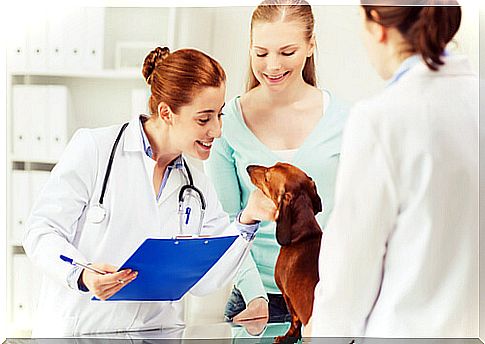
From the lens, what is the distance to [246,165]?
5.76 feet

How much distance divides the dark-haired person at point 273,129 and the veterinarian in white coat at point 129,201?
0.12 feet

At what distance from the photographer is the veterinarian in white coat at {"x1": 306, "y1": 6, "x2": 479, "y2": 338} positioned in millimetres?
1594

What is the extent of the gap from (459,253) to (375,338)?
27 cm

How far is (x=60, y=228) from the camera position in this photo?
1722mm

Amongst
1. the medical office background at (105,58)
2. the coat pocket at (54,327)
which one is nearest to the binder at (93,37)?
the medical office background at (105,58)

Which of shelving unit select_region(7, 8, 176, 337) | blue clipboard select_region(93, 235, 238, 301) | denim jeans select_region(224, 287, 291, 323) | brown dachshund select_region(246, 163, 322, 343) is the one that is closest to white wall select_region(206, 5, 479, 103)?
shelving unit select_region(7, 8, 176, 337)

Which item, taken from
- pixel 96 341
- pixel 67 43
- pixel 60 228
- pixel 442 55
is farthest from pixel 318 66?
pixel 96 341

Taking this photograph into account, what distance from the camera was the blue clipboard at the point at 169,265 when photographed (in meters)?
1.72

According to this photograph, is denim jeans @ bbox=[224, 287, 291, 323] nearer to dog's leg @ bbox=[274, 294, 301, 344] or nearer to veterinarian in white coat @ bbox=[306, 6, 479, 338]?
dog's leg @ bbox=[274, 294, 301, 344]

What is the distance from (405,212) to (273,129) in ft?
1.20

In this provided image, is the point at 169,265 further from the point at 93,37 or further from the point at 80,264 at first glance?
the point at 93,37

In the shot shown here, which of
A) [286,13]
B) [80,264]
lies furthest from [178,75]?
[80,264]

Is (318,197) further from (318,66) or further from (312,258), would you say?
(318,66)

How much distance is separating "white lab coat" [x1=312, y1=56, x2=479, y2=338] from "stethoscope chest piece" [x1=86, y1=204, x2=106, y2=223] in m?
0.52
